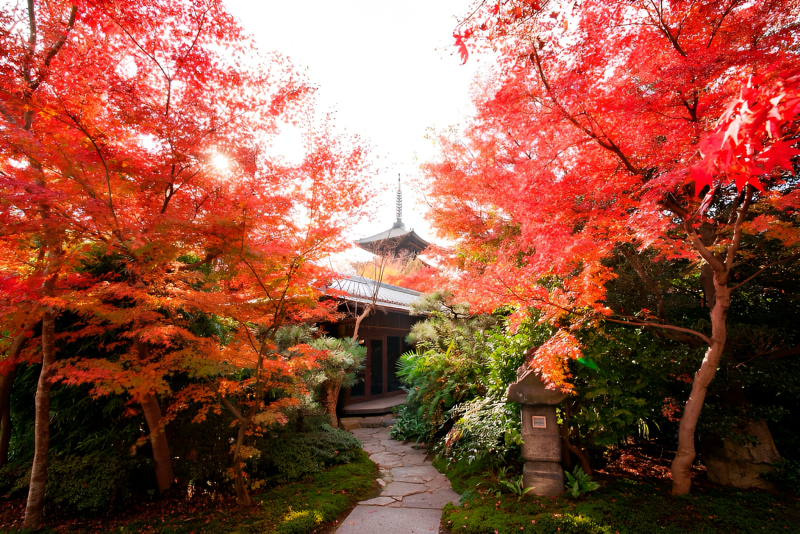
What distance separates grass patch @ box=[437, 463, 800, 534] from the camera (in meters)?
3.41

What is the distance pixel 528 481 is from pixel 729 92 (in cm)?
457

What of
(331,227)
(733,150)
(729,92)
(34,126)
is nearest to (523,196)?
(729,92)

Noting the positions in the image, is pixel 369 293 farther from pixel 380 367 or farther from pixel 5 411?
pixel 5 411

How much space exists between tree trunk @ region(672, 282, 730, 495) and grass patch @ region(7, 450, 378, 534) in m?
3.76

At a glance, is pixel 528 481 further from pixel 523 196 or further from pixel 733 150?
pixel 733 150

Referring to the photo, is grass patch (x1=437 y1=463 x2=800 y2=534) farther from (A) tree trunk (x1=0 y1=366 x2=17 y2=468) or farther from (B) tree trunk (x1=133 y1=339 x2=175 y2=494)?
(A) tree trunk (x1=0 y1=366 x2=17 y2=468)

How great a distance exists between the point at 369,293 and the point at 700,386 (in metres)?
8.88

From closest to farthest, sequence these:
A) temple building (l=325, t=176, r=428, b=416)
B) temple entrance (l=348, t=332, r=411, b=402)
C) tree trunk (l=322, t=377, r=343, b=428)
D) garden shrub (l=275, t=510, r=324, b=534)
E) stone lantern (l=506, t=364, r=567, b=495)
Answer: garden shrub (l=275, t=510, r=324, b=534), stone lantern (l=506, t=364, r=567, b=495), tree trunk (l=322, t=377, r=343, b=428), temple building (l=325, t=176, r=428, b=416), temple entrance (l=348, t=332, r=411, b=402)

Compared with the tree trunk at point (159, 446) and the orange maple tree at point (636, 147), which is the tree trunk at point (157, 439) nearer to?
the tree trunk at point (159, 446)

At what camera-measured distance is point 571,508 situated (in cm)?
381

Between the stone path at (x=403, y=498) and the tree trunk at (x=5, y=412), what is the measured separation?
480cm

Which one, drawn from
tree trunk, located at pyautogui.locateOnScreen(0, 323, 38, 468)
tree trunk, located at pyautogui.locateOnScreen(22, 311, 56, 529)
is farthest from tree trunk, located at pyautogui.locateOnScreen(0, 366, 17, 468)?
tree trunk, located at pyautogui.locateOnScreen(22, 311, 56, 529)

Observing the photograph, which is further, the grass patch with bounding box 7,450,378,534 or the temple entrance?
the temple entrance

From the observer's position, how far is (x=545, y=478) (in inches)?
169
